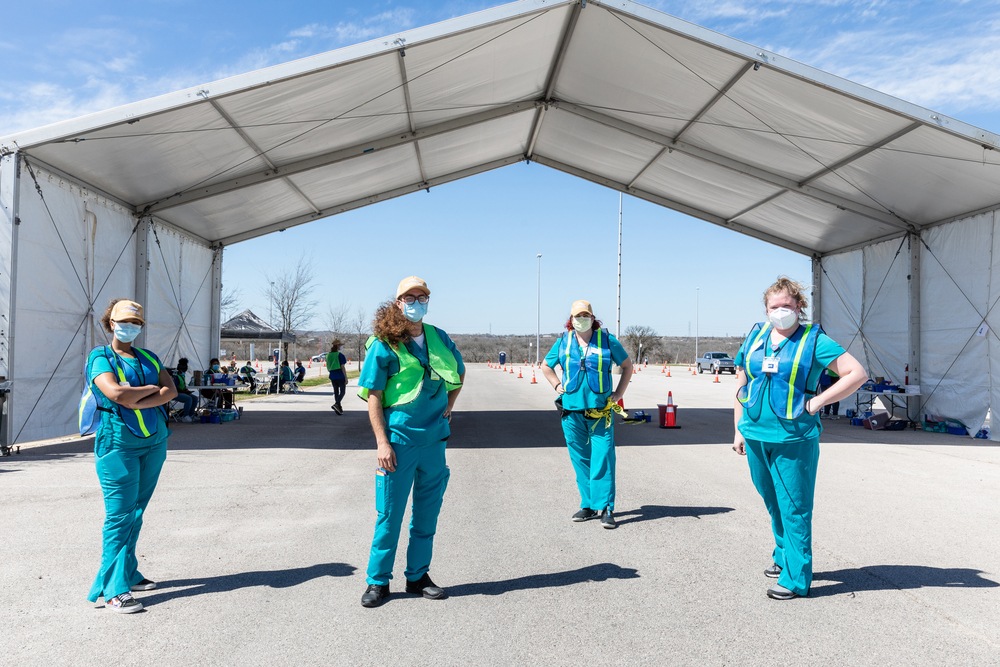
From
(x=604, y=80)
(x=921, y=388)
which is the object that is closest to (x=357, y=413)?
(x=604, y=80)

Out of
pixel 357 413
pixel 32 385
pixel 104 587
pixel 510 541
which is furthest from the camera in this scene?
pixel 357 413

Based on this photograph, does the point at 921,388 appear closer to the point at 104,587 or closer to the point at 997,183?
the point at 997,183

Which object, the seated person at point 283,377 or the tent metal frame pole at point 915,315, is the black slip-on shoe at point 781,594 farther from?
the seated person at point 283,377

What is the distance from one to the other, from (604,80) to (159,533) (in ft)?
33.7

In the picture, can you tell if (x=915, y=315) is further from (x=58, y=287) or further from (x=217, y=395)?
(x=58, y=287)

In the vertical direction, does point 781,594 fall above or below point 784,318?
below

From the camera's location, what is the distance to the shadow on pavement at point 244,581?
4277mm

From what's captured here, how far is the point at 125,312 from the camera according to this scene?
432 cm

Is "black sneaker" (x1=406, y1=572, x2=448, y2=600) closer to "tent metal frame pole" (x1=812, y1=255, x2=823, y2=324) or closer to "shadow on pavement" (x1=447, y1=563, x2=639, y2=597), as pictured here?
"shadow on pavement" (x1=447, y1=563, x2=639, y2=597)

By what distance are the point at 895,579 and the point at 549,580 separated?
7.56 ft

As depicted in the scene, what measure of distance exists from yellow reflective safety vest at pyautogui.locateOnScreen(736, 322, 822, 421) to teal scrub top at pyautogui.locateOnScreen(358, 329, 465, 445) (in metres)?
1.84

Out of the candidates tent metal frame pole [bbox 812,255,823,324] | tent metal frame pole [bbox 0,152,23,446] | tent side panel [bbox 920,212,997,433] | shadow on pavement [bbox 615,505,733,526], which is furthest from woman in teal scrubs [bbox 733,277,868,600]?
tent metal frame pole [bbox 812,255,823,324]

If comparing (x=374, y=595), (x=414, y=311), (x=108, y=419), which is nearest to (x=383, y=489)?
(x=374, y=595)

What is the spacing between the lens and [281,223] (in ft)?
61.4
